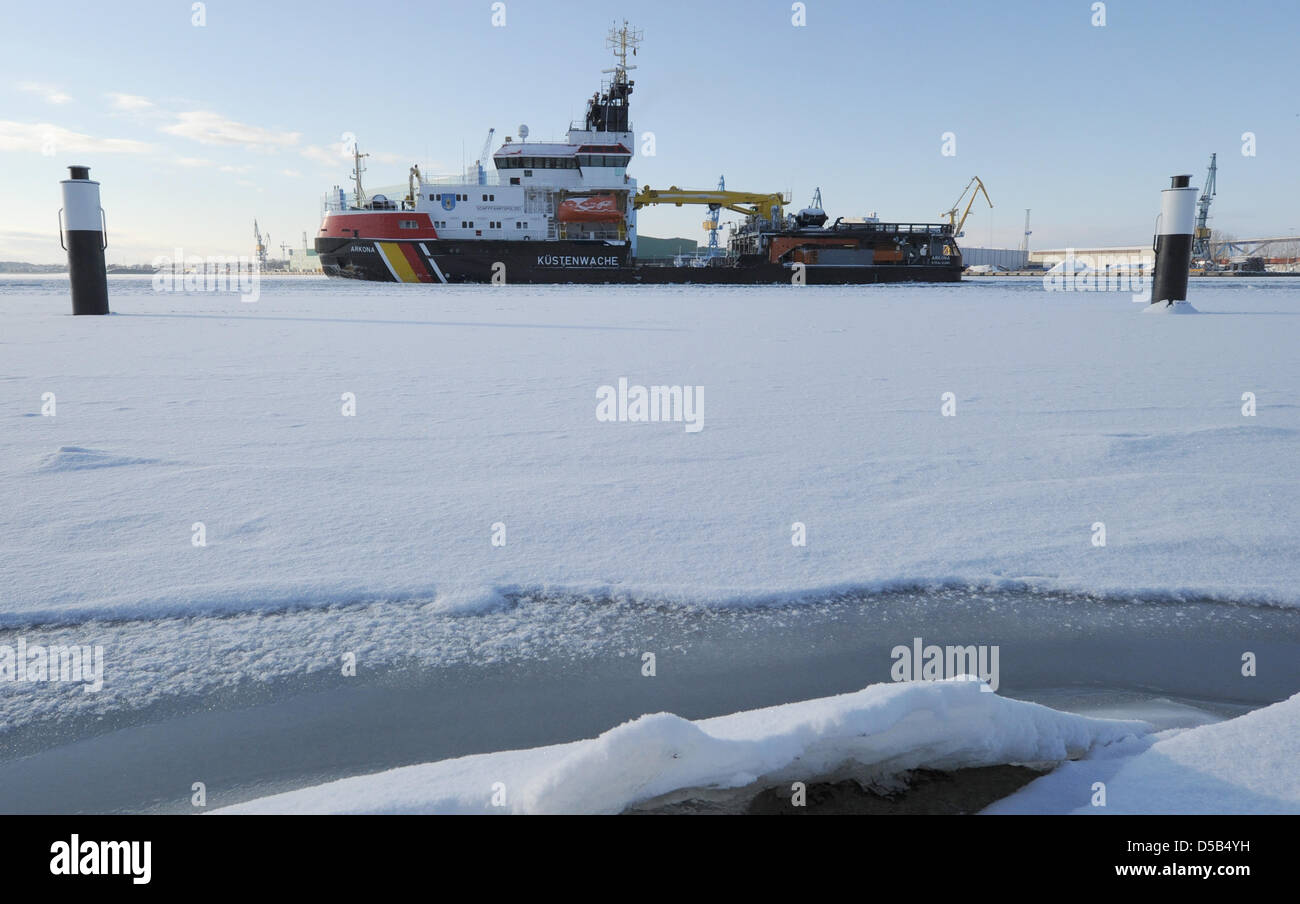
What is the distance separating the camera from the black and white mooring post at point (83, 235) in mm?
12539

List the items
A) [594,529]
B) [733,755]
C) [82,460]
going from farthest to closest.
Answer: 1. [82,460]
2. [594,529]
3. [733,755]

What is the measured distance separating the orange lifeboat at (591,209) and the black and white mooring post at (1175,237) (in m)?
21.9

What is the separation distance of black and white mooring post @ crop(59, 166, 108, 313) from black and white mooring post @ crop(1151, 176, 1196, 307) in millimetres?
18517

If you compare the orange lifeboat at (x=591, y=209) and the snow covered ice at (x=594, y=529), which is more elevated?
the orange lifeboat at (x=591, y=209)

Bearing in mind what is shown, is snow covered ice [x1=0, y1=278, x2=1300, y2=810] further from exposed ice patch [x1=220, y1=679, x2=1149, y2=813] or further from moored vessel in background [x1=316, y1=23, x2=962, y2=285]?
moored vessel in background [x1=316, y1=23, x2=962, y2=285]

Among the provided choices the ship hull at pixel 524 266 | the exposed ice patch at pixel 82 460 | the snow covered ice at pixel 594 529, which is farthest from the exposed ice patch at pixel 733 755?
the ship hull at pixel 524 266

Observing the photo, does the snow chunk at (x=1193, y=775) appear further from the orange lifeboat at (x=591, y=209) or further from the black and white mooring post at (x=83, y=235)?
the orange lifeboat at (x=591, y=209)

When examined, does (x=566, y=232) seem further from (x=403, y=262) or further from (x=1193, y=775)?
(x=1193, y=775)

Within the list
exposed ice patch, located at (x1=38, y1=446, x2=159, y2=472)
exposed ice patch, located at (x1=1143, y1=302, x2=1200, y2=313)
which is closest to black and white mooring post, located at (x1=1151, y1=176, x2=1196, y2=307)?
exposed ice patch, located at (x1=1143, y1=302, x2=1200, y2=313)

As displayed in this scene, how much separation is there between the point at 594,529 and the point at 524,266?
3124 centimetres

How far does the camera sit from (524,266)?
32.6 meters

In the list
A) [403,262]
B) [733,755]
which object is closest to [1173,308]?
[733,755]

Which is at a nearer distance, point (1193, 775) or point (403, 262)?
point (1193, 775)

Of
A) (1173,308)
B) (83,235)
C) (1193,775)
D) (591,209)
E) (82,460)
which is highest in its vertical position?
(591,209)
